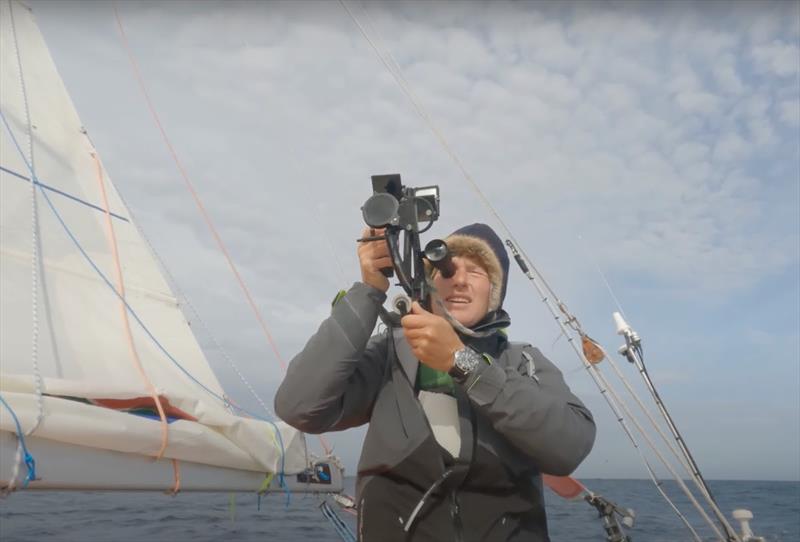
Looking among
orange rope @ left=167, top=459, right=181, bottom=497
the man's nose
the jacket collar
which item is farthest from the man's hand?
orange rope @ left=167, top=459, right=181, bottom=497

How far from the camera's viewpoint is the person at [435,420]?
4.60 feet

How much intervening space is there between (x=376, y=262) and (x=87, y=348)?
177cm

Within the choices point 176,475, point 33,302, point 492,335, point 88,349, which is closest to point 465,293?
point 492,335

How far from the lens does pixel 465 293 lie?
180 centimetres

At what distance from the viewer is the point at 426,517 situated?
1.45m

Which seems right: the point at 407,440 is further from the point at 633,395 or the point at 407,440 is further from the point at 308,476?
the point at 633,395

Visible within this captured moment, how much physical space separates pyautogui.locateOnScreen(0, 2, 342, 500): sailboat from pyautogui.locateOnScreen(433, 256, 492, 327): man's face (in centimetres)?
126

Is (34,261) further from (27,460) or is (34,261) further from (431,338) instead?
(431,338)

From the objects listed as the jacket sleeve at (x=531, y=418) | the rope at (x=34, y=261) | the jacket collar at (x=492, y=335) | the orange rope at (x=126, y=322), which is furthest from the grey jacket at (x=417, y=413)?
the rope at (x=34, y=261)

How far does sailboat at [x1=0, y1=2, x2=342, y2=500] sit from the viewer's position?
1.99m

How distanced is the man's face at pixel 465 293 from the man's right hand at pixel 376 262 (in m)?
0.23

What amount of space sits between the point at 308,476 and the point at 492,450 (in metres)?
1.82

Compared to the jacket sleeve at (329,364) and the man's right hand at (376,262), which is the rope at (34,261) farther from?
the man's right hand at (376,262)

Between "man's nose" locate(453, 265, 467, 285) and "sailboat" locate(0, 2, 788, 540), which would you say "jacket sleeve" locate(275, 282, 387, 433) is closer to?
"man's nose" locate(453, 265, 467, 285)
